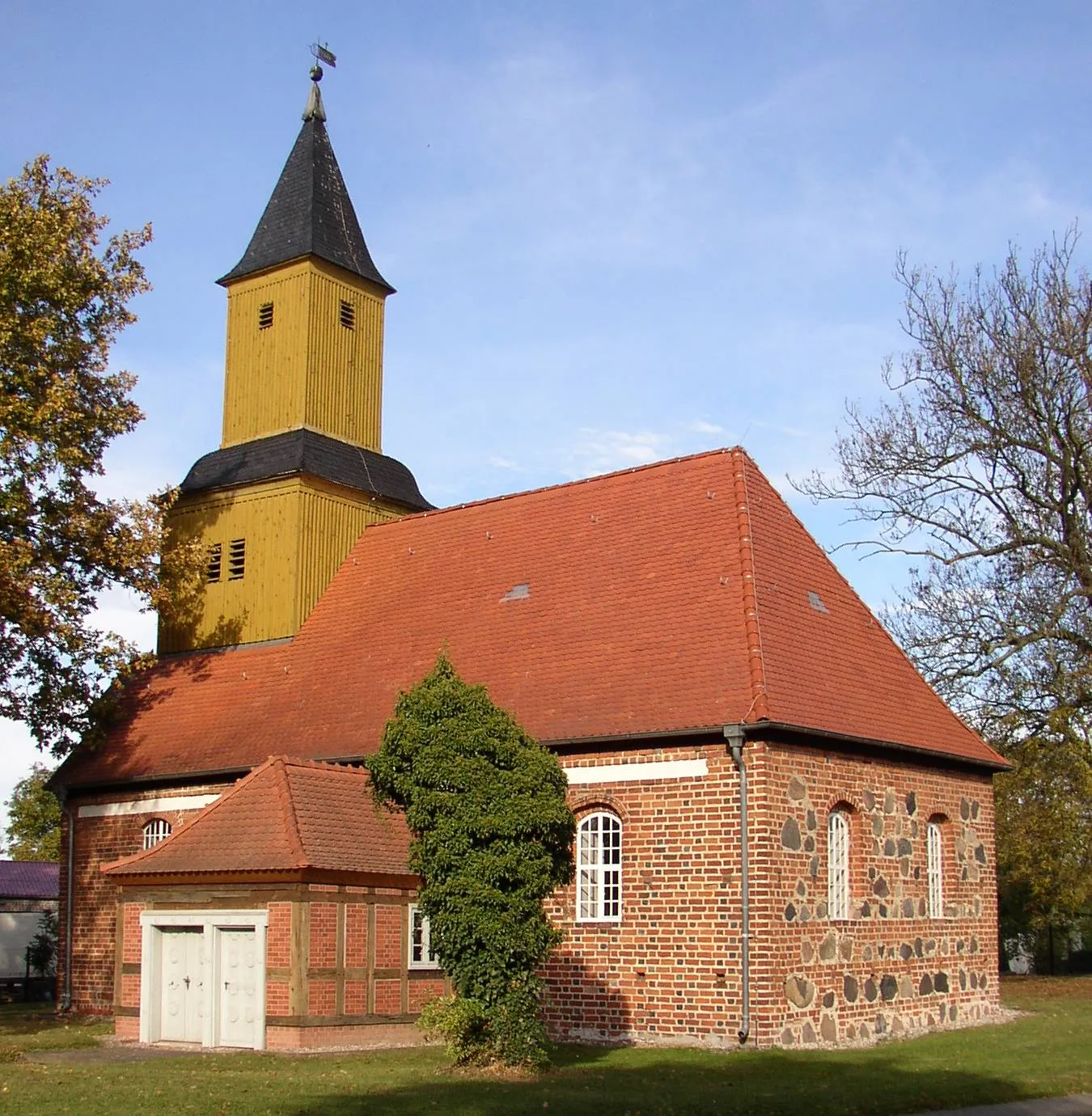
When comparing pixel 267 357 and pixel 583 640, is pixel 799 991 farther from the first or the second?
pixel 267 357

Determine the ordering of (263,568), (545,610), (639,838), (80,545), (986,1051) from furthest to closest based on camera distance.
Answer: (263,568), (80,545), (545,610), (639,838), (986,1051)

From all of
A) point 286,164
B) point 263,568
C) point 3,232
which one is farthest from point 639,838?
point 286,164

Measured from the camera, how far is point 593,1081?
1447 cm

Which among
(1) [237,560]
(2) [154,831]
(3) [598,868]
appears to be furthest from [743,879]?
(1) [237,560]

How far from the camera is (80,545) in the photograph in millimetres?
23953

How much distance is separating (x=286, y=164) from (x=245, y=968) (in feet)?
60.6

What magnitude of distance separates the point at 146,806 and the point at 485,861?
11.5m

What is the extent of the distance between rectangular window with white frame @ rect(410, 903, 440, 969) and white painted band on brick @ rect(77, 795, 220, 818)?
5.39 metres

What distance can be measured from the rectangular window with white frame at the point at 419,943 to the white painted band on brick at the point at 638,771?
2631mm

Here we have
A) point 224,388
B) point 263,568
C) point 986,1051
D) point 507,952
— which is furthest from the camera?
point 224,388

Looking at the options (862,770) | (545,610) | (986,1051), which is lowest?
(986,1051)

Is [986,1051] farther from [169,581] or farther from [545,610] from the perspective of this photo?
[169,581]

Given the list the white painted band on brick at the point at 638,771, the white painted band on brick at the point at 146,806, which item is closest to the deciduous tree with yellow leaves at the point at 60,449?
the white painted band on brick at the point at 146,806

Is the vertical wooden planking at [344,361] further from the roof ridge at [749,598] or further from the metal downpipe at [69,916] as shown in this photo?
the roof ridge at [749,598]
